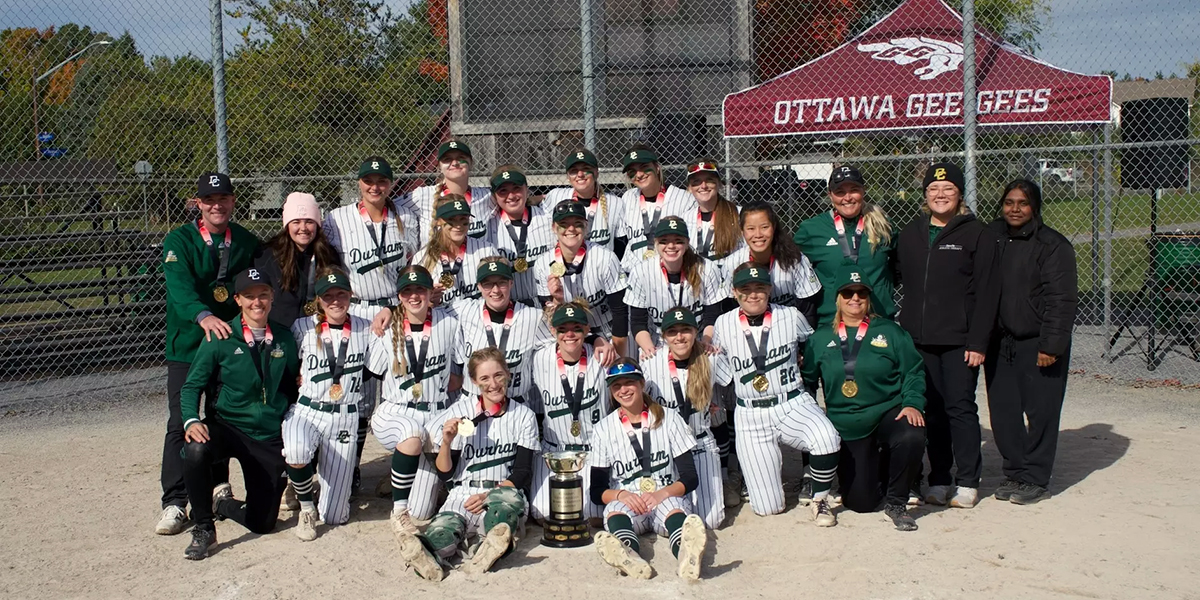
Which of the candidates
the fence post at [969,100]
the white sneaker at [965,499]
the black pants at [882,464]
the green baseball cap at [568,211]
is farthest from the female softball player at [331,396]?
the fence post at [969,100]

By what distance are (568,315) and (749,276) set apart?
0.96 meters

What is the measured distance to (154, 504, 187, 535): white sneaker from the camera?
534cm

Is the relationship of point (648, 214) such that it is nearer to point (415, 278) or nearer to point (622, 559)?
point (415, 278)

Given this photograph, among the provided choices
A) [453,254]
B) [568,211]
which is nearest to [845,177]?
[568,211]

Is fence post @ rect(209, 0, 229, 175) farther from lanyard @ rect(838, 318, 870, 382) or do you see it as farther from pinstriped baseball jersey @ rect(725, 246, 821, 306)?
lanyard @ rect(838, 318, 870, 382)

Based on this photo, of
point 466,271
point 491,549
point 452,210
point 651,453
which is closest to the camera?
point 491,549

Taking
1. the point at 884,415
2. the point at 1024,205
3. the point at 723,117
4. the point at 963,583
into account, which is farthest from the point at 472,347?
the point at 723,117

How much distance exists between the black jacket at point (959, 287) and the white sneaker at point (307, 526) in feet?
11.0

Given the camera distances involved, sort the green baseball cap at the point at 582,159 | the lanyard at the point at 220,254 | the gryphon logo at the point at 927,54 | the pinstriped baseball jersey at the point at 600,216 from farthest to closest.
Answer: the gryphon logo at the point at 927,54, the pinstriped baseball jersey at the point at 600,216, the green baseball cap at the point at 582,159, the lanyard at the point at 220,254

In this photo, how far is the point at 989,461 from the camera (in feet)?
21.3

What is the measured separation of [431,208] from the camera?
20.5 ft

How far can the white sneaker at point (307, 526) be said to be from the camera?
5.25 metres

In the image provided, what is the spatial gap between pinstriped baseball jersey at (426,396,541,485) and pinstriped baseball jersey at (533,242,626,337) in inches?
35.7

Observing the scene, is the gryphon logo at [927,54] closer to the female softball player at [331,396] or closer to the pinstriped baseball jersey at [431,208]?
the pinstriped baseball jersey at [431,208]
